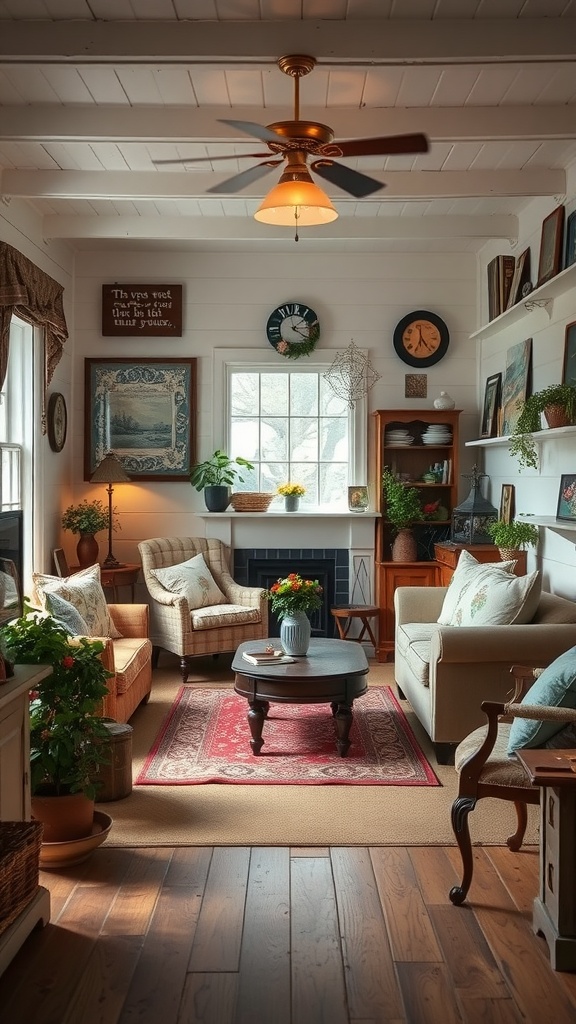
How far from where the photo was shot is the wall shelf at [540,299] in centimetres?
493

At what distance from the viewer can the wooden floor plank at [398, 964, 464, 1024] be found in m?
2.52

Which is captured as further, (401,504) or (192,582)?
(401,504)

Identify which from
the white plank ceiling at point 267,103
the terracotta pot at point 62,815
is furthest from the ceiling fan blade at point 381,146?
the terracotta pot at point 62,815

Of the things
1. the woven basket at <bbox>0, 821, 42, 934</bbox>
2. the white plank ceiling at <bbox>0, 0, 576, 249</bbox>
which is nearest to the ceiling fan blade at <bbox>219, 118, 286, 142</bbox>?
the white plank ceiling at <bbox>0, 0, 576, 249</bbox>

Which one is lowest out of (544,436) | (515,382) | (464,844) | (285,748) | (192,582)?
(285,748)

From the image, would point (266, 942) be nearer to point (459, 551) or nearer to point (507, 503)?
point (459, 551)

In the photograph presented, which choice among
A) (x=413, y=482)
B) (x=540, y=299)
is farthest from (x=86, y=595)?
(x=540, y=299)

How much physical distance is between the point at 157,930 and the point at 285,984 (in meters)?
0.53

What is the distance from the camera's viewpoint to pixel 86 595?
5.59m

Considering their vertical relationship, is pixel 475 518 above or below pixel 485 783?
above

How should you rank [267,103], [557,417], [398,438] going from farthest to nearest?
1. [398,438]
2. [557,417]
3. [267,103]

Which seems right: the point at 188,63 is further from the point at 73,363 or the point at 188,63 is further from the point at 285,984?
the point at 73,363

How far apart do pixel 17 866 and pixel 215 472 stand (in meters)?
4.88

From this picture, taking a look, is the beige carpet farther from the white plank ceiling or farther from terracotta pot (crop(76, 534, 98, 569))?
terracotta pot (crop(76, 534, 98, 569))
